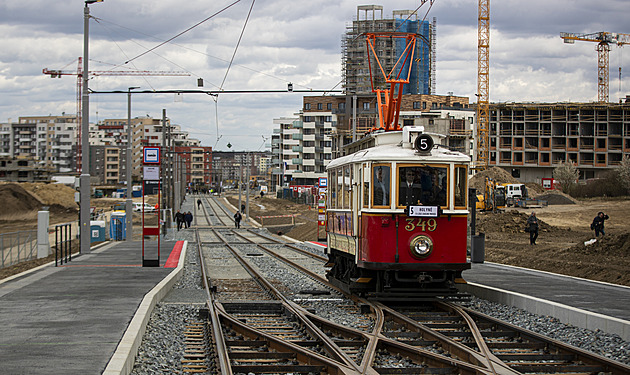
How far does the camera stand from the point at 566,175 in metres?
92.2

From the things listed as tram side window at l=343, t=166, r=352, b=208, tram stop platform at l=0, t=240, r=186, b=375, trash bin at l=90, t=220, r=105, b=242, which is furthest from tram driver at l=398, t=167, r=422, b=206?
trash bin at l=90, t=220, r=105, b=242

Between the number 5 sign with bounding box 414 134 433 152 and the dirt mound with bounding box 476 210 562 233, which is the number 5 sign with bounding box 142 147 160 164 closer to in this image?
the number 5 sign with bounding box 414 134 433 152

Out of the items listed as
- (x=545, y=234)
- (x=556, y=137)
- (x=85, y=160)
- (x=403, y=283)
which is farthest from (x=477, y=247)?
(x=556, y=137)

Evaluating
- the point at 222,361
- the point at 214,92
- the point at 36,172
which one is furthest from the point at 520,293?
the point at 36,172

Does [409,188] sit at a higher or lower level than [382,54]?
lower

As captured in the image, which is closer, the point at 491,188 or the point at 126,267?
the point at 126,267

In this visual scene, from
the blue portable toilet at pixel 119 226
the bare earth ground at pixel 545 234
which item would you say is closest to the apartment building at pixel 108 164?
the bare earth ground at pixel 545 234

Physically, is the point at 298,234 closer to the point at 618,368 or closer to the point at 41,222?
the point at 41,222

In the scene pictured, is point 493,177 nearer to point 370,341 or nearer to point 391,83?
point 391,83

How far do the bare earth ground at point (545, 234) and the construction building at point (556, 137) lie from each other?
28792 mm

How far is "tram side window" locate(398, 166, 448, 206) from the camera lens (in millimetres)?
13386

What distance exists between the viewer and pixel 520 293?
46.9ft

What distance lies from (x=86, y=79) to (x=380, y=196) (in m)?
16.4

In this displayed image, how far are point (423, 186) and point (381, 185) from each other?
0.79m
